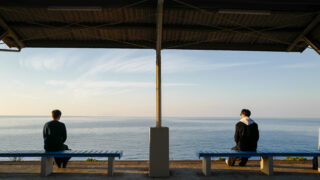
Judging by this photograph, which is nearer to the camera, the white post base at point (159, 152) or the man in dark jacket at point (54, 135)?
the white post base at point (159, 152)

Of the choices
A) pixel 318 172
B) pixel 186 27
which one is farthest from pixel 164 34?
pixel 318 172

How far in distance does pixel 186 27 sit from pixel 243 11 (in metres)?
1.52

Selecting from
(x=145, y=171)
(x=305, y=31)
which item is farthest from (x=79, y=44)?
(x=305, y=31)

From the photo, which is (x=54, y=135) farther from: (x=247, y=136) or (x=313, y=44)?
(x=313, y=44)

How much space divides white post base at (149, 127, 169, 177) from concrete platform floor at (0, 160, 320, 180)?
0.21 meters

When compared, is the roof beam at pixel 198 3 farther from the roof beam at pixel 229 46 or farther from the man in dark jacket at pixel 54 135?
the man in dark jacket at pixel 54 135

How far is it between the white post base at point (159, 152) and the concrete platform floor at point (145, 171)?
A: 0.21m

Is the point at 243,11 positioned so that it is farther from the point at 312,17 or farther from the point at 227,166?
the point at 227,166

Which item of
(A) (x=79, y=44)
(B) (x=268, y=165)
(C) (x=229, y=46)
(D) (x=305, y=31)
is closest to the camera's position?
(B) (x=268, y=165)

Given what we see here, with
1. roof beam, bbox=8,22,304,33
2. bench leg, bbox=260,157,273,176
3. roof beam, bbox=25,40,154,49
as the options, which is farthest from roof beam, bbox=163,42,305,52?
bench leg, bbox=260,157,273,176

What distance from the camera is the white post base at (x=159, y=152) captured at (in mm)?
5480

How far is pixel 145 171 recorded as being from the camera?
5949mm

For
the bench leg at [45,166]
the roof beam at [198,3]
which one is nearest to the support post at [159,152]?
the roof beam at [198,3]

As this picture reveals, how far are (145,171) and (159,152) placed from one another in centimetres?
79
